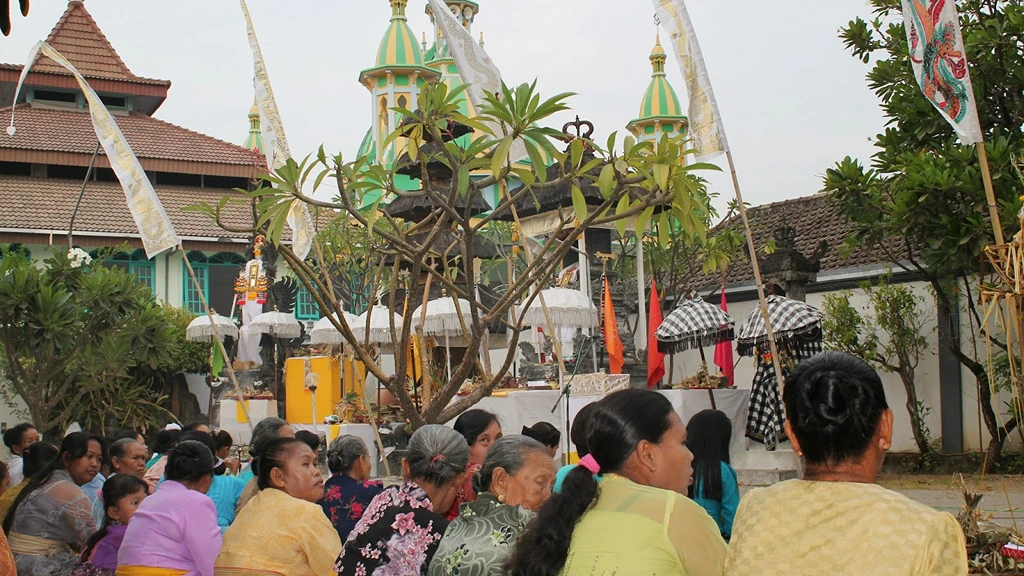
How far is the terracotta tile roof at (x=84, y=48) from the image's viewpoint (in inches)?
1241

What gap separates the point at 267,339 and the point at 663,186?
15492 millimetres

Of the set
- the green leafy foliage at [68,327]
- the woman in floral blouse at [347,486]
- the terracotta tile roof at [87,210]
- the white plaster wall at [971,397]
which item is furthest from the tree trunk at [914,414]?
the terracotta tile roof at [87,210]

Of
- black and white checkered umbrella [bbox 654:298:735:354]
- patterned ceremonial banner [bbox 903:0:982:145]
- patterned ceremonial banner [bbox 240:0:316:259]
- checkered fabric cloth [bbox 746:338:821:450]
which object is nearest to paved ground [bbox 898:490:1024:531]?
checkered fabric cloth [bbox 746:338:821:450]

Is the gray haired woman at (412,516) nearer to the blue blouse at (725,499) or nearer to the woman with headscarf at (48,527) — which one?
the blue blouse at (725,499)

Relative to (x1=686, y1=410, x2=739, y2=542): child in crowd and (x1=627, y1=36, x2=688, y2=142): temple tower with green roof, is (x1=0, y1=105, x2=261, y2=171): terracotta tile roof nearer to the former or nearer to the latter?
(x1=627, y1=36, x2=688, y2=142): temple tower with green roof

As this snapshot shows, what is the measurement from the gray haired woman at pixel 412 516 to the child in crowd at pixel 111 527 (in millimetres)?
2039

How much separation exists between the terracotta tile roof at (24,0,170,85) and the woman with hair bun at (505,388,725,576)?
3091 centimetres

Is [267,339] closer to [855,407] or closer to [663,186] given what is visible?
[663,186]

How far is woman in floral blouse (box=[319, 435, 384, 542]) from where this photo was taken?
5.17 meters

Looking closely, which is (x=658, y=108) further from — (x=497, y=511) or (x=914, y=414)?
(x=497, y=511)

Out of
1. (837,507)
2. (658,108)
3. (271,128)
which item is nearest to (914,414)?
(271,128)

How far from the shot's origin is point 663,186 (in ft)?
17.6

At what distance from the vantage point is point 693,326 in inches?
484

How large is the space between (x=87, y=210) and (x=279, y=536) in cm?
2542
